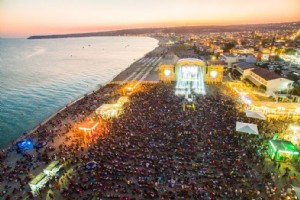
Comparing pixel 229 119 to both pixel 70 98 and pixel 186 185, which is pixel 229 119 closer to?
pixel 186 185

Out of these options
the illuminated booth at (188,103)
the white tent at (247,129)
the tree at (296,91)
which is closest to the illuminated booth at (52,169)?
the white tent at (247,129)

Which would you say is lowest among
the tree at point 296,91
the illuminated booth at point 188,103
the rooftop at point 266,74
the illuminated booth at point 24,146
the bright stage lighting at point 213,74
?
the illuminated booth at point 24,146

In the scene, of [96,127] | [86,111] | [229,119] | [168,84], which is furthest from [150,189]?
[168,84]

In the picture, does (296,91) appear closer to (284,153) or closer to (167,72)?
(284,153)

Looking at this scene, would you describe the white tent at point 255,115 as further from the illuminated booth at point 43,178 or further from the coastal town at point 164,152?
the illuminated booth at point 43,178

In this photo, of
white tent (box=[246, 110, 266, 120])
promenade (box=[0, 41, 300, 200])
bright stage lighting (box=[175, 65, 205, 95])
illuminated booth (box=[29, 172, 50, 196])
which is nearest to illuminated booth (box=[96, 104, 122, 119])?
promenade (box=[0, 41, 300, 200])

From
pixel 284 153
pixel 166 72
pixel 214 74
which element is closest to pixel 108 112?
pixel 284 153

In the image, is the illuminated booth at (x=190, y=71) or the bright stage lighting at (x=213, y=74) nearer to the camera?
the illuminated booth at (x=190, y=71)

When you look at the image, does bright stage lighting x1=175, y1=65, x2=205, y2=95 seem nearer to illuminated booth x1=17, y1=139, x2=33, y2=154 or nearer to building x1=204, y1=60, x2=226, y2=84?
building x1=204, y1=60, x2=226, y2=84
